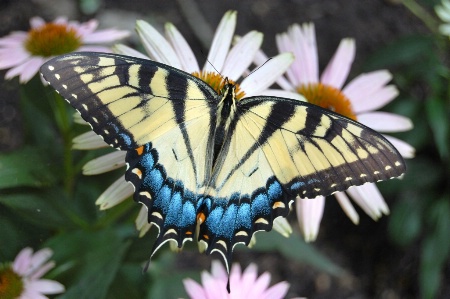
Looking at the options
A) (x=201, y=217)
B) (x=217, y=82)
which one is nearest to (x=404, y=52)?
(x=217, y=82)

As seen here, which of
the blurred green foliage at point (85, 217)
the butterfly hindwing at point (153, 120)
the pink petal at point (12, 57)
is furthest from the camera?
→ the pink petal at point (12, 57)

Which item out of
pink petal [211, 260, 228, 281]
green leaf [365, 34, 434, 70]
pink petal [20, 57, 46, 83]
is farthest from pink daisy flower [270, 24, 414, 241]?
green leaf [365, 34, 434, 70]

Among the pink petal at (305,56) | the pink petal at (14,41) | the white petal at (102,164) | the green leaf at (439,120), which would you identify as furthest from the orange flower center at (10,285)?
the green leaf at (439,120)

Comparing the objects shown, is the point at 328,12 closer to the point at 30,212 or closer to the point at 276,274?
the point at 276,274

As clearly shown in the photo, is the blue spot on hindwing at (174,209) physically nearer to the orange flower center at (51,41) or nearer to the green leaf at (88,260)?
the green leaf at (88,260)

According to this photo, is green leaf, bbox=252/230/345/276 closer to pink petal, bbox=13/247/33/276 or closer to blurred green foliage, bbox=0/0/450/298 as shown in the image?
blurred green foliage, bbox=0/0/450/298
